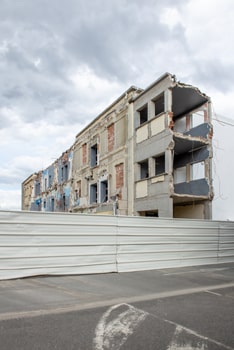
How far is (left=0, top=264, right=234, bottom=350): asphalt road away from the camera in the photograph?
13.9ft

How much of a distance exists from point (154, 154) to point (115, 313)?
1136 cm

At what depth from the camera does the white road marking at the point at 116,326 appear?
421 cm

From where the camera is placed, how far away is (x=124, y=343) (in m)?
4.22

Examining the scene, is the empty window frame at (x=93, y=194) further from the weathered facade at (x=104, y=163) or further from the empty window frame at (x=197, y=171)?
the empty window frame at (x=197, y=171)

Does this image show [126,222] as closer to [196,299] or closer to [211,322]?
[196,299]

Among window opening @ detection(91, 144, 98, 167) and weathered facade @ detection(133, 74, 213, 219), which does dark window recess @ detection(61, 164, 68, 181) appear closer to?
window opening @ detection(91, 144, 98, 167)

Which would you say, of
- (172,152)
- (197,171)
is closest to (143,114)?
(172,152)

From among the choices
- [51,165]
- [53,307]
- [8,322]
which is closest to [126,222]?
[53,307]

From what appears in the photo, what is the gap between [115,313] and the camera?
5.59 meters

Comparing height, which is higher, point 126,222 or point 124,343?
point 126,222

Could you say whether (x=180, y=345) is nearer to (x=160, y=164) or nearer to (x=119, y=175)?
(x=160, y=164)

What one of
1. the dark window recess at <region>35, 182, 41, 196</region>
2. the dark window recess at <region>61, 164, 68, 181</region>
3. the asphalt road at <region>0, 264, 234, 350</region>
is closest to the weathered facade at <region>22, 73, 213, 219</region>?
the dark window recess at <region>61, 164, 68, 181</region>

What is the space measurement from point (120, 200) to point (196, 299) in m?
11.6

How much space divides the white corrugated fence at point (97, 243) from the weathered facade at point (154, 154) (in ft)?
9.68
